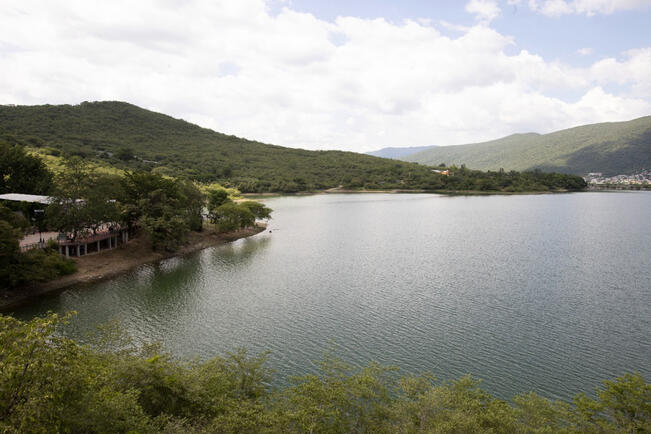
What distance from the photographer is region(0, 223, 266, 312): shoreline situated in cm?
2708

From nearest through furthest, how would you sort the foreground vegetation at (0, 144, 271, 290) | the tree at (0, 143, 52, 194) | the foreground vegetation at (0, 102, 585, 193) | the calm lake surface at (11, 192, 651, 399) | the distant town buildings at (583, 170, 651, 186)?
1. the calm lake surface at (11, 192, 651, 399)
2. the foreground vegetation at (0, 144, 271, 290)
3. the tree at (0, 143, 52, 194)
4. the foreground vegetation at (0, 102, 585, 193)
5. the distant town buildings at (583, 170, 651, 186)

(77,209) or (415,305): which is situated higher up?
(77,209)

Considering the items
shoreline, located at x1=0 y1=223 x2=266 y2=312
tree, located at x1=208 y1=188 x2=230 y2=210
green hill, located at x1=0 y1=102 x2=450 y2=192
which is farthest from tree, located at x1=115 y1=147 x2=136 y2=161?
shoreline, located at x1=0 y1=223 x2=266 y2=312

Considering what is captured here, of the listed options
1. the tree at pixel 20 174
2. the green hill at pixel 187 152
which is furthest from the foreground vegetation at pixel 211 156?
the tree at pixel 20 174

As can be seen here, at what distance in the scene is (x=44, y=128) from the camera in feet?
Result: 344

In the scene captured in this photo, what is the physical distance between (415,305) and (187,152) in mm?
124460

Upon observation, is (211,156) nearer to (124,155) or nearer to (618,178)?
(124,155)

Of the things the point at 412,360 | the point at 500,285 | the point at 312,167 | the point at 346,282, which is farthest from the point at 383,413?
the point at 312,167

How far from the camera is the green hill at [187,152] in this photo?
10131cm

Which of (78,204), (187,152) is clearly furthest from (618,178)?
(78,204)

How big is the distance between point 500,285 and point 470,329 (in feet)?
33.2

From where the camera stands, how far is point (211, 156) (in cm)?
13800

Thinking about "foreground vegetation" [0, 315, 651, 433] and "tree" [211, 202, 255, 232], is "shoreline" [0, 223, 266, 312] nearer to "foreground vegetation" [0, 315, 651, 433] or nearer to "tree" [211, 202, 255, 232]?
"tree" [211, 202, 255, 232]

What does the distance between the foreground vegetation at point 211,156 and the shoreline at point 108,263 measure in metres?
51.5
